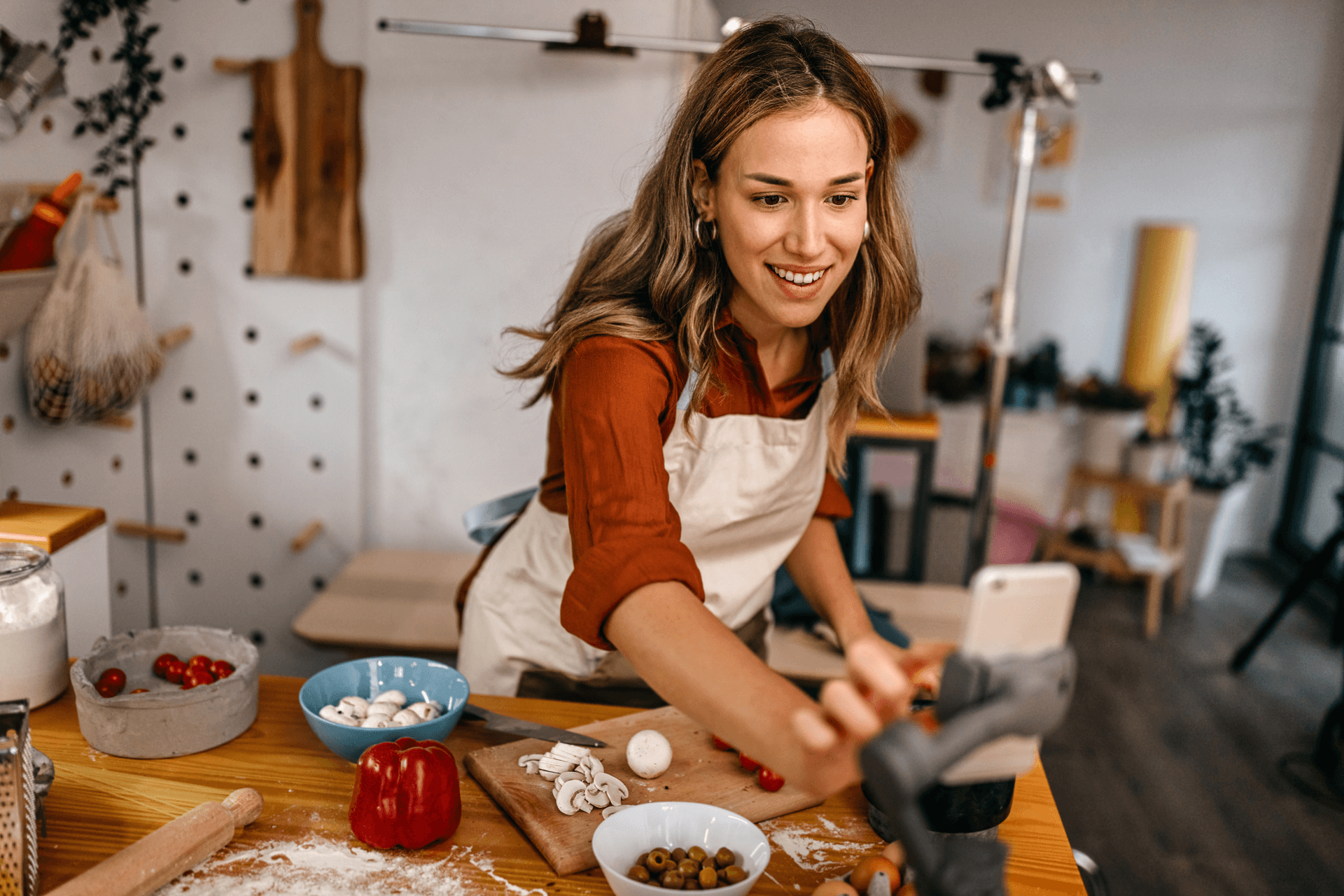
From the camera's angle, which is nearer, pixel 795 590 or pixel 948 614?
pixel 795 590

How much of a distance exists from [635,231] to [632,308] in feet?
0.39

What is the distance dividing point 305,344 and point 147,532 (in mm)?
651

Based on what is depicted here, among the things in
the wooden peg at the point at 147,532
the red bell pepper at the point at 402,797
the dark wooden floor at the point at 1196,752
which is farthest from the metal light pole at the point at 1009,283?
the wooden peg at the point at 147,532

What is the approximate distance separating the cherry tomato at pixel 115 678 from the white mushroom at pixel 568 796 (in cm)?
56

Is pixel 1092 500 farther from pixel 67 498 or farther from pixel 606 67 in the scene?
pixel 67 498

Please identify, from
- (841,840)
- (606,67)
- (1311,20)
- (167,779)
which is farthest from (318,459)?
(1311,20)

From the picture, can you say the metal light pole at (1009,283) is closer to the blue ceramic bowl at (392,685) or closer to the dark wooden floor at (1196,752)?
the dark wooden floor at (1196,752)

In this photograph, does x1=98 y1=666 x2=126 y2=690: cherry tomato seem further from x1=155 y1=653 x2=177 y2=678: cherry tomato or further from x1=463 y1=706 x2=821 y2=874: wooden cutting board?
x1=463 y1=706 x2=821 y2=874: wooden cutting board

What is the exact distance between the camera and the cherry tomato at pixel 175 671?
48.7 inches

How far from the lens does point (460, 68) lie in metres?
2.55

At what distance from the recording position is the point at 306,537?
264 cm

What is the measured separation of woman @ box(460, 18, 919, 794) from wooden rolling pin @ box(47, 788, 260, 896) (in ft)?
1.31

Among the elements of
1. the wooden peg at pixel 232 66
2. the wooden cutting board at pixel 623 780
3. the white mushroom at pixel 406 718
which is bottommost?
the wooden cutting board at pixel 623 780

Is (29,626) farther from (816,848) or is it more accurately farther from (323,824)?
(816,848)
